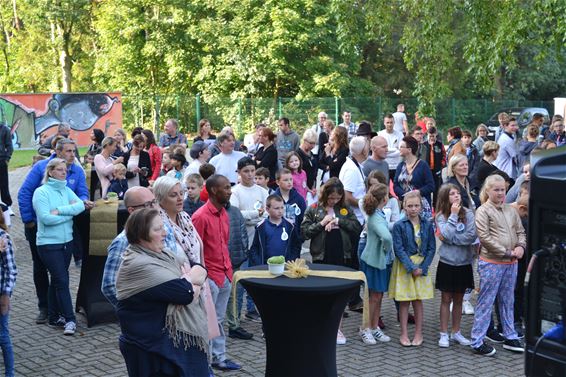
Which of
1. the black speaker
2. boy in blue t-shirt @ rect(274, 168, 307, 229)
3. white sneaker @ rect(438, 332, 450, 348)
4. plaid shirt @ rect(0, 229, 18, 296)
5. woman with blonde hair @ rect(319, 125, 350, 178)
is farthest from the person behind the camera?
woman with blonde hair @ rect(319, 125, 350, 178)

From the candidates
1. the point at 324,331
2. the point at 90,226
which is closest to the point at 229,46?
the point at 90,226

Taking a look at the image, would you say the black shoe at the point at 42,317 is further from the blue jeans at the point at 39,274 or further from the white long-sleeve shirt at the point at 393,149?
the white long-sleeve shirt at the point at 393,149

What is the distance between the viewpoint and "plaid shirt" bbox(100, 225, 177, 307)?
600cm

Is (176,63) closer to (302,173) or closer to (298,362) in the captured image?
(302,173)

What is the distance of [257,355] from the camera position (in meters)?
8.59

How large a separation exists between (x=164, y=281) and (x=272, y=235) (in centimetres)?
391

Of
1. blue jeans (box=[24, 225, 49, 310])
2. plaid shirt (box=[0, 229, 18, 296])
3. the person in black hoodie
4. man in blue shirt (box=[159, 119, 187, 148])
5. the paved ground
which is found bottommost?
the paved ground

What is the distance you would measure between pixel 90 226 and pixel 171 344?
4.20 m

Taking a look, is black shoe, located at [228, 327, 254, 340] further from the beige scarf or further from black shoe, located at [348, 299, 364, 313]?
the beige scarf

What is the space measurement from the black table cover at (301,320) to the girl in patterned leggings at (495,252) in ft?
7.64

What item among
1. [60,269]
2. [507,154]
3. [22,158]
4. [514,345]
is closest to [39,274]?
[60,269]

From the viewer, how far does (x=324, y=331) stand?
22.5 feet

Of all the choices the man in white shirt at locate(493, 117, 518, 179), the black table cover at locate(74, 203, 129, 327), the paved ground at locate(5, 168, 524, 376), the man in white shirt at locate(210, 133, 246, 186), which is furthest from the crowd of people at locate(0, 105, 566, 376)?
the man in white shirt at locate(493, 117, 518, 179)

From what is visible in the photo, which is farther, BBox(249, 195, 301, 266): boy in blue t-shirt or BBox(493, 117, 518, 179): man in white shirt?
BBox(493, 117, 518, 179): man in white shirt
